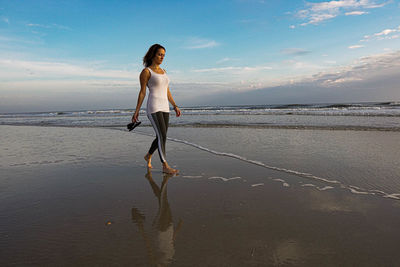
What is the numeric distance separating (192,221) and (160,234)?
33cm

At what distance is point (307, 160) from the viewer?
15.0 feet

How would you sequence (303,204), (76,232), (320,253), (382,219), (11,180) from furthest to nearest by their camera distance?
1. (11,180)
2. (303,204)
3. (382,219)
4. (76,232)
5. (320,253)

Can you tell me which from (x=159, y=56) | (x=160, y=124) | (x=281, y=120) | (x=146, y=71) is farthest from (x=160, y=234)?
(x=281, y=120)

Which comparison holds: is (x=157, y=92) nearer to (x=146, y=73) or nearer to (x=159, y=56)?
(x=146, y=73)

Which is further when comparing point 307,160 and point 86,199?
point 307,160

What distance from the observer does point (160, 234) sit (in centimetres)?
197

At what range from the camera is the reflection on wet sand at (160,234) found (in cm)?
165

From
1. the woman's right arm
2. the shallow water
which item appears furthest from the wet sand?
the woman's right arm

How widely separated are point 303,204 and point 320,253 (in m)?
0.90

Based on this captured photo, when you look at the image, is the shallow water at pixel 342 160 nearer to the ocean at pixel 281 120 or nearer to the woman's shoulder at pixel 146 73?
the woman's shoulder at pixel 146 73

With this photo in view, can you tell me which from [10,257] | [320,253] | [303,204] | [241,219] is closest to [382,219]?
[303,204]

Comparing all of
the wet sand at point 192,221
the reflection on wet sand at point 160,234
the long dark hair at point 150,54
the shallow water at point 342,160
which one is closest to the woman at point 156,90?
the long dark hair at point 150,54

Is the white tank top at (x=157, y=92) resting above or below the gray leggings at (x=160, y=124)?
above

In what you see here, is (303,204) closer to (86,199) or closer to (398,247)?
(398,247)
